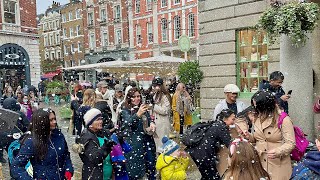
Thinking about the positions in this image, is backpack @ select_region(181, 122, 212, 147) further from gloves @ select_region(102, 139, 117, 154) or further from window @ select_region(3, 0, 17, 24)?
window @ select_region(3, 0, 17, 24)

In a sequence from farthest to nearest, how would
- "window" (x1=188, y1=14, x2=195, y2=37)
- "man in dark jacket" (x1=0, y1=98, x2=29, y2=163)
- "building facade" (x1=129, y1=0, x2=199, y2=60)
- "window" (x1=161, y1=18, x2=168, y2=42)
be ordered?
"window" (x1=161, y1=18, x2=168, y2=42), "building facade" (x1=129, y1=0, x2=199, y2=60), "window" (x1=188, y1=14, x2=195, y2=37), "man in dark jacket" (x1=0, y1=98, x2=29, y2=163)

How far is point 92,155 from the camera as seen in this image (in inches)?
166

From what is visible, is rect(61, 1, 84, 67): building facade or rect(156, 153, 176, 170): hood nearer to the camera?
rect(156, 153, 176, 170): hood

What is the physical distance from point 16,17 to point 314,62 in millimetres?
29906

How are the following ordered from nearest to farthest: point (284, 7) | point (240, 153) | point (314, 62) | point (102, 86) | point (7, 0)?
point (240, 153) < point (284, 7) < point (314, 62) < point (102, 86) < point (7, 0)

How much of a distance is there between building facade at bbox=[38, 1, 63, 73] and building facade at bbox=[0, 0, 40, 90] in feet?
104

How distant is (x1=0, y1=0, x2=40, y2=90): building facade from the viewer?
30.9 metres

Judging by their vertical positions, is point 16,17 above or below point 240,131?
above

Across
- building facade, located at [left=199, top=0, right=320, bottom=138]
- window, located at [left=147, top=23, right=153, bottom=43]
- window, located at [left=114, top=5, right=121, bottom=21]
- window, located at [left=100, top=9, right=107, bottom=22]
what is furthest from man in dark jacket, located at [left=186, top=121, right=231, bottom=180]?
window, located at [left=100, top=9, right=107, bottom=22]

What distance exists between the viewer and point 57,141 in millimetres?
4328

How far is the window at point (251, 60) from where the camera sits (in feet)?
32.6

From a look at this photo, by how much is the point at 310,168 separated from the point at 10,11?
111ft

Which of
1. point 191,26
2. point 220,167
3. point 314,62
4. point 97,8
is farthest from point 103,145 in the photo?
point 97,8

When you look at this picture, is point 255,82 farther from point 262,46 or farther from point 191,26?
point 191,26
